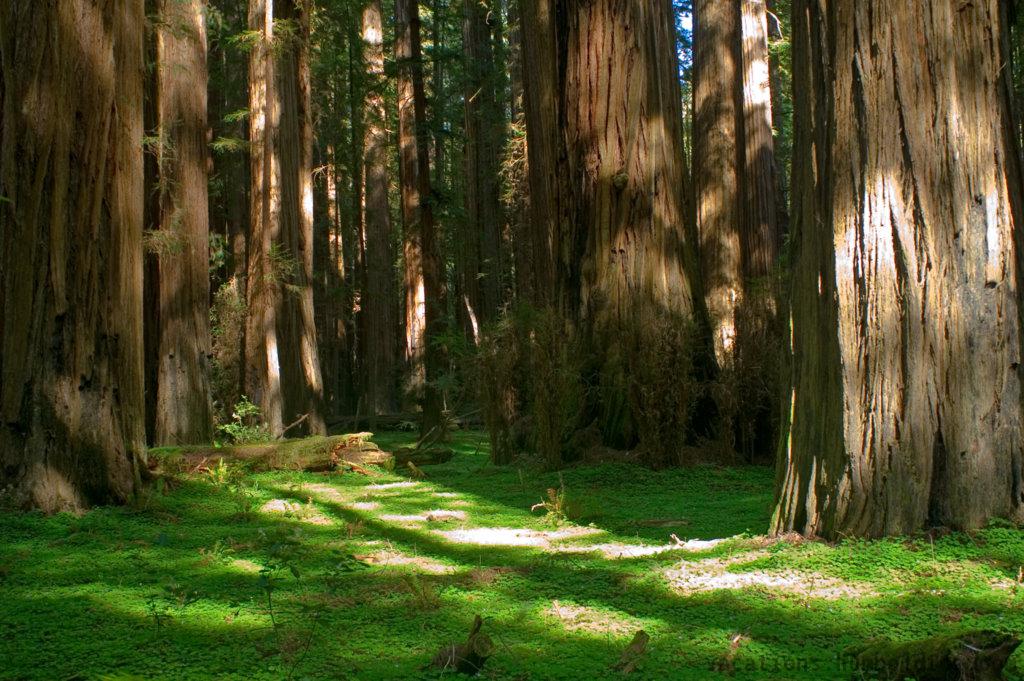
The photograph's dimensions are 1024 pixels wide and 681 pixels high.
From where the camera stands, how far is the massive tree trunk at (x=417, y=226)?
1630 centimetres

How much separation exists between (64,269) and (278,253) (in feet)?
26.2

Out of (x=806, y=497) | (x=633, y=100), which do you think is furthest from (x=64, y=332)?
(x=633, y=100)

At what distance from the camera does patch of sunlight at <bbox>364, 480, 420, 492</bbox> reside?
797 cm

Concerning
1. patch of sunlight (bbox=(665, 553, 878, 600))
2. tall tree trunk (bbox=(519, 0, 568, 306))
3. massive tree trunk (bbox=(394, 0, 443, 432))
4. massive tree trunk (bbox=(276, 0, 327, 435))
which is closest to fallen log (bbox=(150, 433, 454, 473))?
tall tree trunk (bbox=(519, 0, 568, 306))

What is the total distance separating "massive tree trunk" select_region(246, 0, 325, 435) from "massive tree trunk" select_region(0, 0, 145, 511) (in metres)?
6.91

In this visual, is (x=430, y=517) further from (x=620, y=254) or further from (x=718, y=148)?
(x=718, y=148)

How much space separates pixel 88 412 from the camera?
5.52 m

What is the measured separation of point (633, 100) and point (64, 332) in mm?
5868

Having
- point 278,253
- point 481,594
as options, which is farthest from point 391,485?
point 278,253

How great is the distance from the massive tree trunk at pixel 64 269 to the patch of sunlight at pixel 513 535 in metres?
2.31

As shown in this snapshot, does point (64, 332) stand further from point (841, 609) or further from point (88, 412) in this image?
point (841, 609)

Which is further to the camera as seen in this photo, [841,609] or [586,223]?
[586,223]

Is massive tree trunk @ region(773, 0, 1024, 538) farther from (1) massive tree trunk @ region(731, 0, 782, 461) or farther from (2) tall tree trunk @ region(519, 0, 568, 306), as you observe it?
(2) tall tree trunk @ region(519, 0, 568, 306)

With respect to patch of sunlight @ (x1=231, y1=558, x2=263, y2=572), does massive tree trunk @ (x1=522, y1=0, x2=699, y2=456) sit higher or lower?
higher
